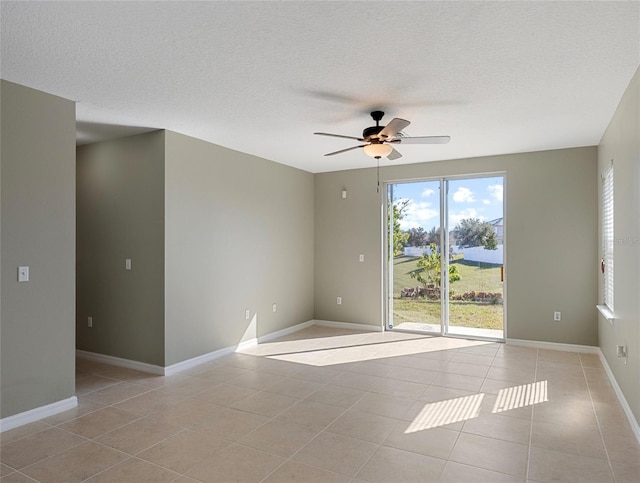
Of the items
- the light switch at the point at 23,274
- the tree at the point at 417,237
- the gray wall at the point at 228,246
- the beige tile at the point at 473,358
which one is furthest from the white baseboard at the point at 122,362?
the tree at the point at 417,237

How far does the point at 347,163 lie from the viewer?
597 cm

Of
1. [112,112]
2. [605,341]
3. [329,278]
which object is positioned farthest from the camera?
[329,278]

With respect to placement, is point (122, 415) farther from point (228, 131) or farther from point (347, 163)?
point (347, 163)

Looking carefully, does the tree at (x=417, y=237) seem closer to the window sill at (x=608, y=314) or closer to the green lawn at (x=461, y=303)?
the green lawn at (x=461, y=303)

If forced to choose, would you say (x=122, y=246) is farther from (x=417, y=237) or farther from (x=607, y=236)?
(x=607, y=236)

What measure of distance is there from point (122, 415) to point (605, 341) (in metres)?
4.77

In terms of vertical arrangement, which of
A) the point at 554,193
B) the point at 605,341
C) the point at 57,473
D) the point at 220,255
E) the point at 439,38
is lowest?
the point at 57,473

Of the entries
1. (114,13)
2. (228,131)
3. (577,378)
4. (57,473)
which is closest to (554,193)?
(577,378)

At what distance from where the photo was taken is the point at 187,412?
326 centimetres

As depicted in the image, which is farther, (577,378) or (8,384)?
(577,378)

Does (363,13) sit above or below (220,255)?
above

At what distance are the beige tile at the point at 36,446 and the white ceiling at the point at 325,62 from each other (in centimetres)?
253

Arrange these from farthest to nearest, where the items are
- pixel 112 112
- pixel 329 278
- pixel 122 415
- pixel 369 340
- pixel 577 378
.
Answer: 1. pixel 329 278
2. pixel 369 340
3. pixel 577 378
4. pixel 112 112
5. pixel 122 415

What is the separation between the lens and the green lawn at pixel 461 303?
5.56 m
